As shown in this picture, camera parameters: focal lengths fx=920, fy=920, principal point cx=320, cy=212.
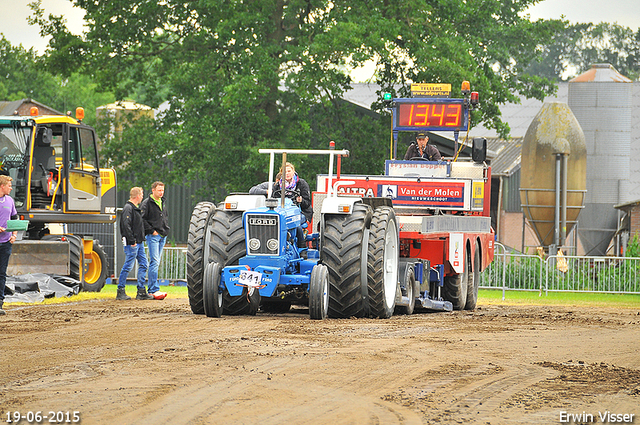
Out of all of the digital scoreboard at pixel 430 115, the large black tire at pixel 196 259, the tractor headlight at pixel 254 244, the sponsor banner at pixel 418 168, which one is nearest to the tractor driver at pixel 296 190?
the large black tire at pixel 196 259

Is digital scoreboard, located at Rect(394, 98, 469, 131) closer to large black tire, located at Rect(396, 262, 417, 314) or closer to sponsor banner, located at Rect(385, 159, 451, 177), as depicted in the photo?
sponsor banner, located at Rect(385, 159, 451, 177)

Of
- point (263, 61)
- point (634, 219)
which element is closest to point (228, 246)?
point (263, 61)

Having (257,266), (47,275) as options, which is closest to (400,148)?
(47,275)

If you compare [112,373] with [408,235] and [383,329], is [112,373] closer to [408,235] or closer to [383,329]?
[383,329]

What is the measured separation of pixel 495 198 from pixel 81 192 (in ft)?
74.1

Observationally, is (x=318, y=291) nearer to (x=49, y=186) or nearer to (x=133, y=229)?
(x=133, y=229)

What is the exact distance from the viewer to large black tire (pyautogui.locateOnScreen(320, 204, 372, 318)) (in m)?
11.4

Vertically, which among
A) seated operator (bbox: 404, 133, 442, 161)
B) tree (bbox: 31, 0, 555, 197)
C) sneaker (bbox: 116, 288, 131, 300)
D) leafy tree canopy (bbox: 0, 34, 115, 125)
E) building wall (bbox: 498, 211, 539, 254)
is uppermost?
leafy tree canopy (bbox: 0, 34, 115, 125)

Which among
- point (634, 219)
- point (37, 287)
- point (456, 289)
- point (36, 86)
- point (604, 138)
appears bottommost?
point (37, 287)

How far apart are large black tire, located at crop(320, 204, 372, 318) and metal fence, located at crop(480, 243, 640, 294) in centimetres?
983

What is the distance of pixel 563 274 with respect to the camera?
2167cm

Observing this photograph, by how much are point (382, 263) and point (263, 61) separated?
591 inches

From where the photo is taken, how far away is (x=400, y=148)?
25.2 metres

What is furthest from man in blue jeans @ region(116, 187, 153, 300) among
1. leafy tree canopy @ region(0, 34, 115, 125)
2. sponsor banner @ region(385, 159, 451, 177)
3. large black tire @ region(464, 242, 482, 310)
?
leafy tree canopy @ region(0, 34, 115, 125)
